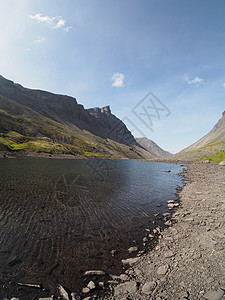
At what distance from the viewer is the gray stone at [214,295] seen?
16.9 feet

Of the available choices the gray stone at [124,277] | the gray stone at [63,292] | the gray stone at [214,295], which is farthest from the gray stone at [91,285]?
the gray stone at [214,295]

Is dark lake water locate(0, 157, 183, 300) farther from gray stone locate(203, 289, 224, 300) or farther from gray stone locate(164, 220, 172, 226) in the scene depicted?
gray stone locate(203, 289, 224, 300)

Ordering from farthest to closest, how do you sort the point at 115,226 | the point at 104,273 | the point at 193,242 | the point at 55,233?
the point at 115,226 → the point at 55,233 → the point at 193,242 → the point at 104,273

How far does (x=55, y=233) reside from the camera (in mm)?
12250

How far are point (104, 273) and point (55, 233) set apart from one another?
6.16 meters

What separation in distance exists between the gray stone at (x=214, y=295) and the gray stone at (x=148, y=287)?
2283 millimetres

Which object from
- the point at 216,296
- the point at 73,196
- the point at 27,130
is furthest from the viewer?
the point at 27,130

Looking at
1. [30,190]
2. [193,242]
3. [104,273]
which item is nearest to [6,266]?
[104,273]

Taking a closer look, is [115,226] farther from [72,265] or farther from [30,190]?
[30,190]

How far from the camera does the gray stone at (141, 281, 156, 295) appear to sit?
21.0ft

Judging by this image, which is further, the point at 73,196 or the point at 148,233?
the point at 73,196

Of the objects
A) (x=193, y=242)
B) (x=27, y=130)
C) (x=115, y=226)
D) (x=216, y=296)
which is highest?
(x=27, y=130)

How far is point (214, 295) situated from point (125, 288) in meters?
3.98

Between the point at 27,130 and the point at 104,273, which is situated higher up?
the point at 27,130
